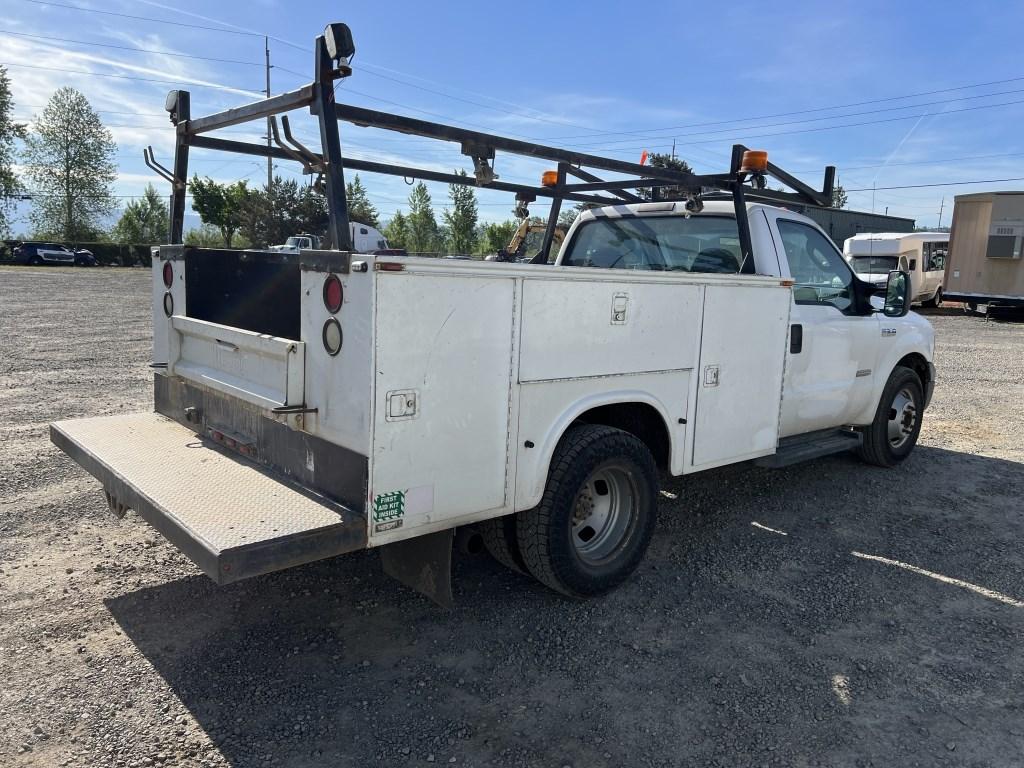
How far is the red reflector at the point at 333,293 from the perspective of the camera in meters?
2.88

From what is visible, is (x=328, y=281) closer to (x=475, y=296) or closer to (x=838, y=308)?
(x=475, y=296)

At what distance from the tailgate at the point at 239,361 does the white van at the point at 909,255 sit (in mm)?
23792

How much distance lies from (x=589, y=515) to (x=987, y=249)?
77.9 ft

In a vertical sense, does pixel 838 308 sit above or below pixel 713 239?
below

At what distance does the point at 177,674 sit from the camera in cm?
317

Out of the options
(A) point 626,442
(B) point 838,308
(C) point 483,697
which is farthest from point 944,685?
(B) point 838,308

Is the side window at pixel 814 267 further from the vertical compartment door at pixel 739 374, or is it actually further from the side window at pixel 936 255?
the side window at pixel 936 255

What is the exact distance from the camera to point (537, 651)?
3.46 metres

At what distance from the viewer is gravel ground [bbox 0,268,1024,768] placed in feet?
9.21

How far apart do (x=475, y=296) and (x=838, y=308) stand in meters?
3.58

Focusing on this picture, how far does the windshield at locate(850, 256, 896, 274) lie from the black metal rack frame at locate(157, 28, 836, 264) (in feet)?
69.2

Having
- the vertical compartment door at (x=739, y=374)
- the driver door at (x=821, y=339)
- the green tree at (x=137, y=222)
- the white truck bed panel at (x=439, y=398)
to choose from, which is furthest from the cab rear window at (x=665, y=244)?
the green tree at (x=137, y=222)

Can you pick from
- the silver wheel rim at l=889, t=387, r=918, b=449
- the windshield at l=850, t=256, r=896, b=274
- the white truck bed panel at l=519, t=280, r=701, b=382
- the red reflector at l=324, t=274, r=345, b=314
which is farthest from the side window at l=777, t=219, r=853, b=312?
the windshield at l=850, t=256, r=896, b=274

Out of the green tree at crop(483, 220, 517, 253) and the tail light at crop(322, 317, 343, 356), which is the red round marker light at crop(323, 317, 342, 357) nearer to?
the tail light at crop(322, 317, 343, 356)
